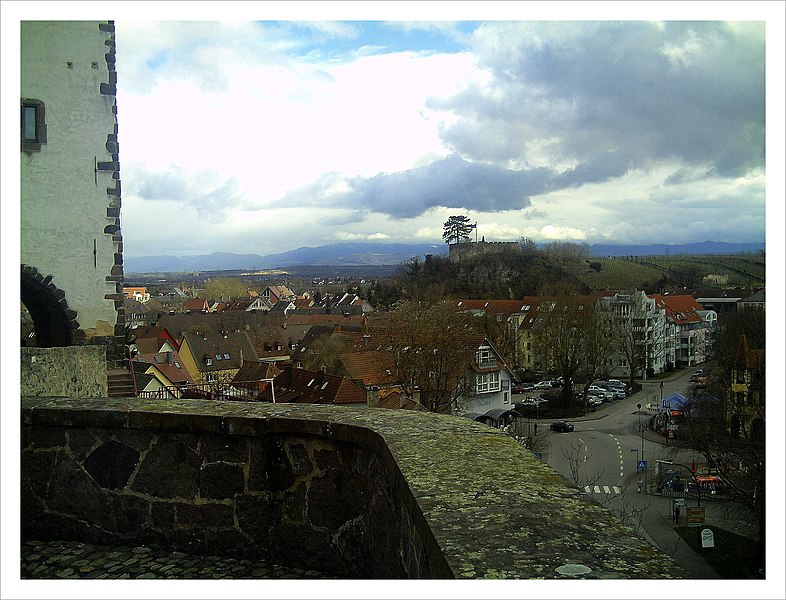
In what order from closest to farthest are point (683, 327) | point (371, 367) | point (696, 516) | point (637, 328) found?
point (696, 516) → point (371, 367) → point (637, 328) → point (683, 327)

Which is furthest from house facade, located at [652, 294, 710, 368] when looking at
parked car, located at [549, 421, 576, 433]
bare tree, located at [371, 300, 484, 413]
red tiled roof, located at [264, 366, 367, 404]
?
red tiled roof, located at [264, 366, 367, 404]

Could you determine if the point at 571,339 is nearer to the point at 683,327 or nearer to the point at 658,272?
the point at 683,327

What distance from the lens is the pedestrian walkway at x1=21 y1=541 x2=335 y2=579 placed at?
2.87 metres

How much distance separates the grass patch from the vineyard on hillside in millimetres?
19944

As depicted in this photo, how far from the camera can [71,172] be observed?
928 cm

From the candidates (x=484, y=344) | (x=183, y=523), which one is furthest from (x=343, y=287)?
(x=183, y=523)

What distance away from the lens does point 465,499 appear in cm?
193

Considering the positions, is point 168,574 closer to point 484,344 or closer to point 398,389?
point 398,389

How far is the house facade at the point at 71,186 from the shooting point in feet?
29.7

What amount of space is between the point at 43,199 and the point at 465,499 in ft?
28.1

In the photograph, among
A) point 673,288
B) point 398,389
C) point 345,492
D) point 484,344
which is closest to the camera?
point 345,492

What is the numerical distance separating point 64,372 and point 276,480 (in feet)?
16.4

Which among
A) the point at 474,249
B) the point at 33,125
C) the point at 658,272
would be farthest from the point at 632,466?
the point at 474,249

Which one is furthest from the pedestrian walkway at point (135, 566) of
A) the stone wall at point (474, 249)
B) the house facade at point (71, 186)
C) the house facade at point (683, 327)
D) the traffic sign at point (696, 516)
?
the stone wall at point (474, 249)
